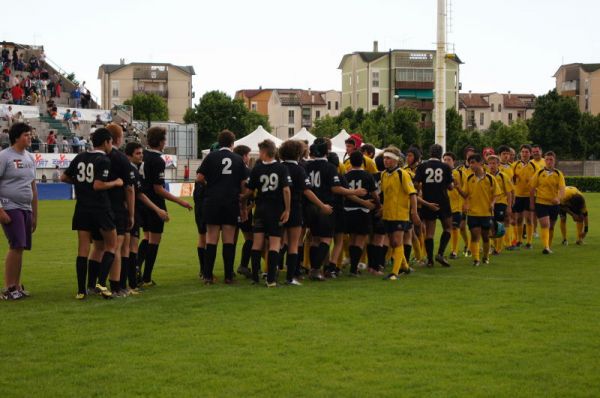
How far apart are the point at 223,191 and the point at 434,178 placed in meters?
4.56

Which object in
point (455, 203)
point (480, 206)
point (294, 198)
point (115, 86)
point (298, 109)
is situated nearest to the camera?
point (294, 198)

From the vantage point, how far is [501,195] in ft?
58.7

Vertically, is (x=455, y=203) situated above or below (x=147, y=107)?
below

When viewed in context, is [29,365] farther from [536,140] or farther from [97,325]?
[536,140]

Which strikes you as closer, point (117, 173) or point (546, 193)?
point (117, 173)

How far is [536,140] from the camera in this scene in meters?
89.3

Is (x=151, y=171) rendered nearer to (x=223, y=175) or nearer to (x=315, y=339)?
(x=223, y=175)

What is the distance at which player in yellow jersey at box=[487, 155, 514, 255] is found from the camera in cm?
1741

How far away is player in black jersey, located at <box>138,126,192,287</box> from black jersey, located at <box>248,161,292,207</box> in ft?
3.34

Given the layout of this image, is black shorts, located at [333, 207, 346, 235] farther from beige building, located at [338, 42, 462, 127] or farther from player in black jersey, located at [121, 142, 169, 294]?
beige building, located at [338, 42, 462, 127]

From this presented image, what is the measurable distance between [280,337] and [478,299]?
3635 mm

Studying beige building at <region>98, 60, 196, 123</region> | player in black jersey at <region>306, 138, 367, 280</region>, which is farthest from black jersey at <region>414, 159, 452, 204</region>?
beige building at <region>98, 60, 196, 123</region>

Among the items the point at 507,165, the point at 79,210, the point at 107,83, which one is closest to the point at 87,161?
the point at 79,210

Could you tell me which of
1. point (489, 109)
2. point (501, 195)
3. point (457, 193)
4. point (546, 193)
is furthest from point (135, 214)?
point (489, 109)
